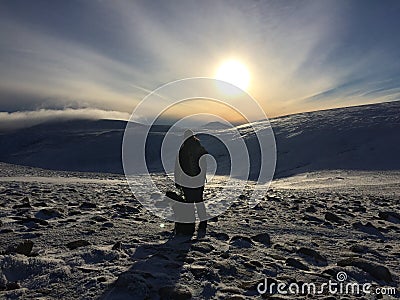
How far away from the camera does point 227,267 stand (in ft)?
17.6

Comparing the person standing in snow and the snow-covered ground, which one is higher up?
the person standing in snow

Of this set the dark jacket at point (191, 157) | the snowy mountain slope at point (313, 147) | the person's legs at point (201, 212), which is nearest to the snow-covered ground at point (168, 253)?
the person's legs at point (201, 212)

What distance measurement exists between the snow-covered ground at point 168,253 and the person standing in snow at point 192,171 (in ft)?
3.14

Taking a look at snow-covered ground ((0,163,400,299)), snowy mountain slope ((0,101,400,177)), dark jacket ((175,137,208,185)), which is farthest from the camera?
snowy mountain slope ((0,101,400,177))

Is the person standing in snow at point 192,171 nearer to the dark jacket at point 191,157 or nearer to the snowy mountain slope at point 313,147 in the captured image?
the dark jacket at point 191,157

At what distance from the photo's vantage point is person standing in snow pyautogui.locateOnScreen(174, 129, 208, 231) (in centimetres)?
791

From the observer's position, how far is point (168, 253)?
5.95 meters

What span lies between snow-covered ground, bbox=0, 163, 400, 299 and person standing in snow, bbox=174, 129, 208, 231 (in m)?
0.96

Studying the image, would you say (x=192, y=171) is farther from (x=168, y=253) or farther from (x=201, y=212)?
(x=168, y=253)

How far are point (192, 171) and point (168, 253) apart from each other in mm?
2478

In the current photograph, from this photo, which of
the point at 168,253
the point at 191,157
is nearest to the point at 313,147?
the point at 191,157

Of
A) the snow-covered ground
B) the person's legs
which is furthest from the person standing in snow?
the snow-covered ground

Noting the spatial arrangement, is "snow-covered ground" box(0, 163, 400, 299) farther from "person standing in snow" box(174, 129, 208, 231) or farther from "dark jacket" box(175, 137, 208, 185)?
"dark jacket" box(175, 137, 208, 185)

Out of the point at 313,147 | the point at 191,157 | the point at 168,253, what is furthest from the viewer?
the point at 313,147
